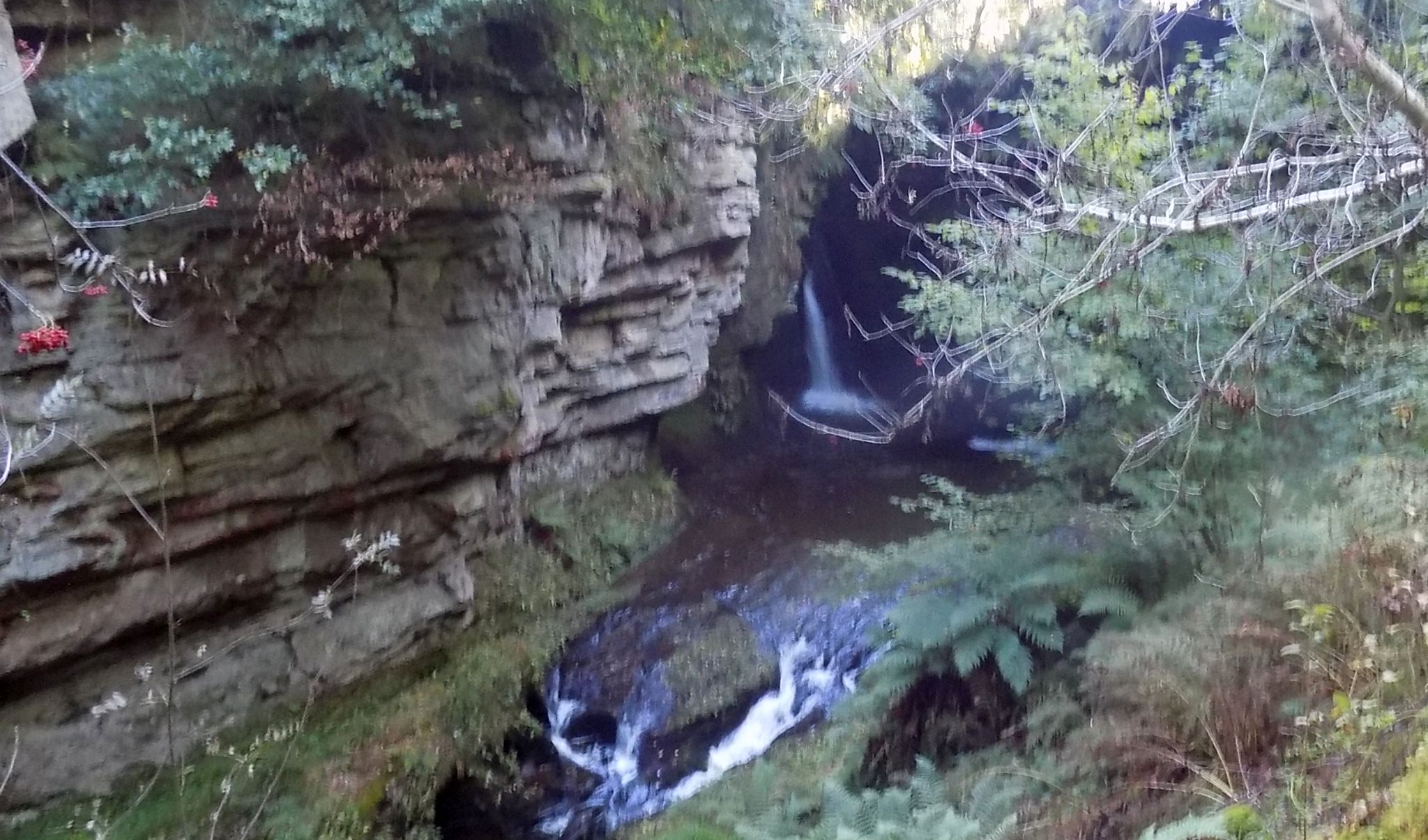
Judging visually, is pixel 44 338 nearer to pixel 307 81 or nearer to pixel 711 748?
pixel 307 81

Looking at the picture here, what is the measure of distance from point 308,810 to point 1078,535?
18.4ft

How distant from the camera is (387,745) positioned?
6.24 metres

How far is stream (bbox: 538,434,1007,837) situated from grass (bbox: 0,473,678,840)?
0.47 m

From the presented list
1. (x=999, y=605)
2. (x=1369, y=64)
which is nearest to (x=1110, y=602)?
(x=999, y=605)

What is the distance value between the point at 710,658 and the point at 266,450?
406 cm

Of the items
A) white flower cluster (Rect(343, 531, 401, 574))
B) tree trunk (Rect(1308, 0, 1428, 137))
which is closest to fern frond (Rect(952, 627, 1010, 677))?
tree trunk (Rect(1308, 0, 1428, 137))

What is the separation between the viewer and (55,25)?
4.82m

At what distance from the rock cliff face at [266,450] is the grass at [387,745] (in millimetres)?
204

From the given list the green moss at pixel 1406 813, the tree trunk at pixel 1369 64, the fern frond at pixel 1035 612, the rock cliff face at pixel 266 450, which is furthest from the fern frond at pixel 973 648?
the rock cliff face at pixel 266 450

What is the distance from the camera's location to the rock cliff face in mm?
4852

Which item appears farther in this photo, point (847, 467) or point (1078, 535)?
point (847, 467)

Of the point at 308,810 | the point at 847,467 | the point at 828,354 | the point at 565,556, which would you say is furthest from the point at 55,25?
the point at 828,354

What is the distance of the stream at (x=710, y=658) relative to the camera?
262 inches

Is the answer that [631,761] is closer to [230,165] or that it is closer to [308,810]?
[308,810]
